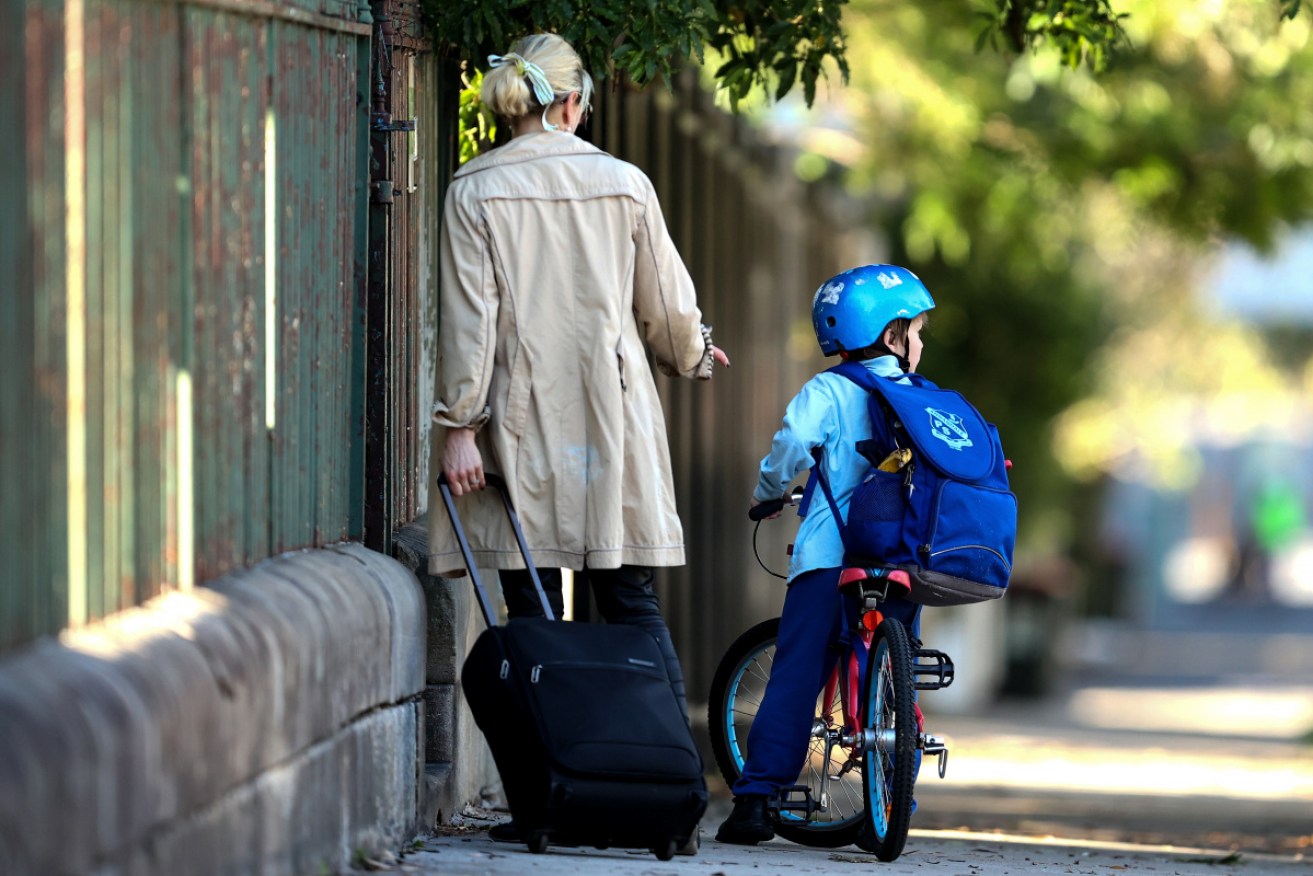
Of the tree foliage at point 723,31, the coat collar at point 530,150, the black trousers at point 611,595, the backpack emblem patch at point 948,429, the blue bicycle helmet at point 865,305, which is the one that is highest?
the tree foliage at point 723,31

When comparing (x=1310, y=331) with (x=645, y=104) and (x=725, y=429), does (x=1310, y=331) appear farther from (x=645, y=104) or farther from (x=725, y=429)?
(x=645, y=104)

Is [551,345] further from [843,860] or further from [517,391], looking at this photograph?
[843,860]

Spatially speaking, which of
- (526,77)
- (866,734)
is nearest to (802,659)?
(866,734)

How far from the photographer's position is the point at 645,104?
1042 cm

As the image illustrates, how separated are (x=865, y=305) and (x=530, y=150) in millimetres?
997

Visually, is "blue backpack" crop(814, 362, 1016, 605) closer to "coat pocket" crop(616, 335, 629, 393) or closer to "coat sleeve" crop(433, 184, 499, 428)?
"coat pocket" crop(616, 335, 629, 393)

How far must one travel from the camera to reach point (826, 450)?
5.95 metres

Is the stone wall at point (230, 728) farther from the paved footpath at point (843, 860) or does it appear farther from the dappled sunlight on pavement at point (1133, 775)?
the dappled sunlight on pavement at point (1133, 775)

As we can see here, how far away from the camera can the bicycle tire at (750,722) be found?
615 centimetres

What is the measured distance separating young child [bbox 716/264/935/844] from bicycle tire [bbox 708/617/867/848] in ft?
0.40

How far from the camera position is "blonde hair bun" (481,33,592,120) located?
5.70 metres

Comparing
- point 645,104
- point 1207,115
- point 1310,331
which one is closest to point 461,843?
point 645,104

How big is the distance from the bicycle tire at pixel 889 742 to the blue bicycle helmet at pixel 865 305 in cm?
79

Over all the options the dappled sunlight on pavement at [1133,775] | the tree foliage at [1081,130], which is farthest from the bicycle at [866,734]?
the tree foliage at [1081,130]
